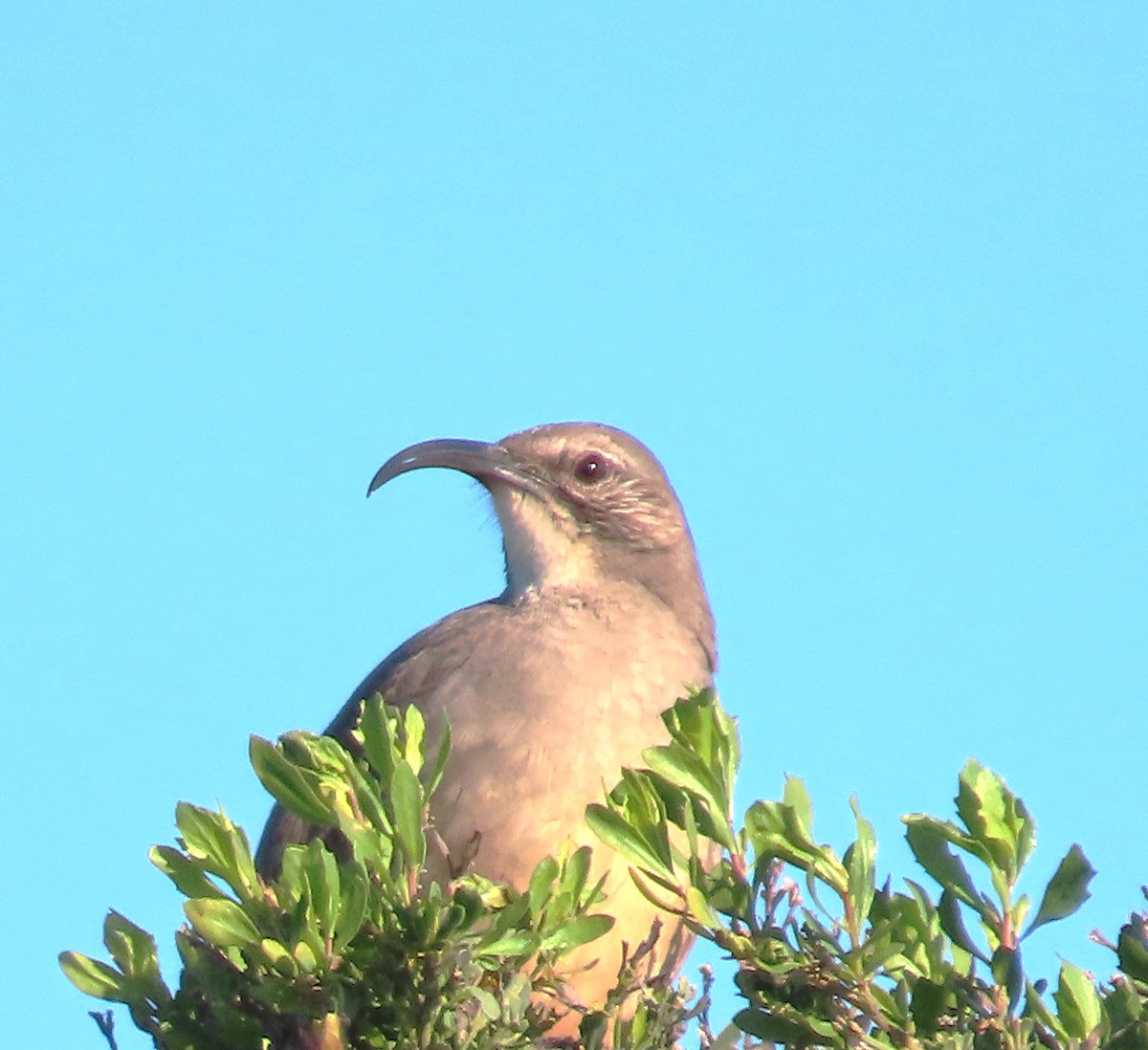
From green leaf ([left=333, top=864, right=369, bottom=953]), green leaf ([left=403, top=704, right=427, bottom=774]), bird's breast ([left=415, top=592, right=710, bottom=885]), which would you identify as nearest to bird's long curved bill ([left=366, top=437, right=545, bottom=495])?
bird's breast ([left=415, top=592, right=710, bottom=885])

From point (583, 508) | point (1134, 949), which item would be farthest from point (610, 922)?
point (583, 508)

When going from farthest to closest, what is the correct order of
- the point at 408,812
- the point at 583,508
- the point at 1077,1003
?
the point at 583,508 → the point at 408,812 → the point at 1077,1003

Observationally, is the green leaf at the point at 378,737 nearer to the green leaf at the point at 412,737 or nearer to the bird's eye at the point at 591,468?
the green leaf at the point at 412,737

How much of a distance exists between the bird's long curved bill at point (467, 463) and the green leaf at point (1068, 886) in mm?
4461

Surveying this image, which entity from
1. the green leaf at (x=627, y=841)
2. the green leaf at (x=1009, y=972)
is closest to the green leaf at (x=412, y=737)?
the green leaf at (x=627, y=841)

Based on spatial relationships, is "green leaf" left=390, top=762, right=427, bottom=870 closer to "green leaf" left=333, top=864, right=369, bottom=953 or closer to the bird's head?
"green leaf" left=333, top=864, right=369, bottom=953

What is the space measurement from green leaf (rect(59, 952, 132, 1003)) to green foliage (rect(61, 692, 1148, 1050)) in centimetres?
14

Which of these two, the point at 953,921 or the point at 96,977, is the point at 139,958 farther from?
the point at 953,921

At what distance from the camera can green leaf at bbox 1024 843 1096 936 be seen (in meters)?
3.15

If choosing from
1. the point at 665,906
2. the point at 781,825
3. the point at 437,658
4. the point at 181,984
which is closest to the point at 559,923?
the point at 665,906

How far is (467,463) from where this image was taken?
755 cm

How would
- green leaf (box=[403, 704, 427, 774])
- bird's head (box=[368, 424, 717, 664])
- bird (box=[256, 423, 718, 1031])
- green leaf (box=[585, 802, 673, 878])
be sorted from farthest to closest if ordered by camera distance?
bird's head (box=[368, 424, 717, 664]) < bird (box=[256, 423, 718, 1031]) < green leaf (box=[403, 704, 427, 774]) < green leaf (box=[585, 802, 673, 878])

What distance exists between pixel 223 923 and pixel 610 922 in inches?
27.4

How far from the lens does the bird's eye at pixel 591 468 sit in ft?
24.9
